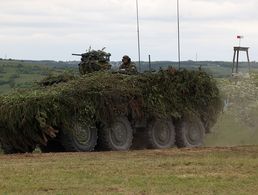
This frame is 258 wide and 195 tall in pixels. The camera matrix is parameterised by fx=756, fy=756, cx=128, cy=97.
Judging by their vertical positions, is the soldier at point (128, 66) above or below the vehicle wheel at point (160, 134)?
above

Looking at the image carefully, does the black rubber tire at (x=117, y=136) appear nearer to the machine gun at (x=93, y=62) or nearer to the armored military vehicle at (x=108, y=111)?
the armored military vehicle at (x=108, y=111)

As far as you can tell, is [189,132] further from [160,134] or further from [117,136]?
[117,136]

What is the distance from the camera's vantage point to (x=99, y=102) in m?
17.3

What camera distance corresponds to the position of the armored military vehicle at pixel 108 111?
16453 mm

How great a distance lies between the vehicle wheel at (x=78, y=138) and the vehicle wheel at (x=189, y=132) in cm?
309

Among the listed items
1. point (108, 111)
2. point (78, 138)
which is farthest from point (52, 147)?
point (108, 111)

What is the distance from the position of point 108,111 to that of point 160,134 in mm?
2290

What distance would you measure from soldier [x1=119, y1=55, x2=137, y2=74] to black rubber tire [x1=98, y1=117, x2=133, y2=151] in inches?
51.5

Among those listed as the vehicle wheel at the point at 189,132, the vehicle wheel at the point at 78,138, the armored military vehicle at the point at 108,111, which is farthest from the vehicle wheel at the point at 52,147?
the vehicle wheel at the point at 189,132

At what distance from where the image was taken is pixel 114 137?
18047 mm

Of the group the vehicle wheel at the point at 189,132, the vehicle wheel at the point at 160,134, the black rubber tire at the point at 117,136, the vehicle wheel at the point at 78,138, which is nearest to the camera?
the vehicle wheel at the point at 78,138

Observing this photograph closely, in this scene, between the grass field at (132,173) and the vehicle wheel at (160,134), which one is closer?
the grass field at (132,173)

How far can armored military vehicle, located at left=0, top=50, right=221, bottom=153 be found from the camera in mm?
16453

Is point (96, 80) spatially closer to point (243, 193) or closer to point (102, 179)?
point (102, 179)
